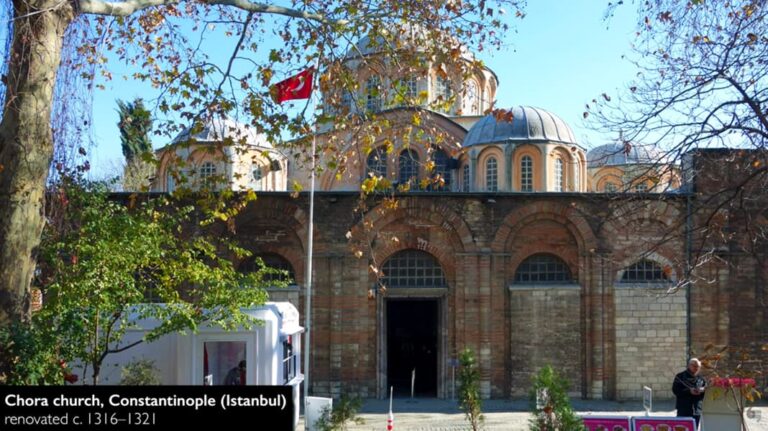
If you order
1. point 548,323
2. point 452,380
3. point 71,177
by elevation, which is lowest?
point 452,380

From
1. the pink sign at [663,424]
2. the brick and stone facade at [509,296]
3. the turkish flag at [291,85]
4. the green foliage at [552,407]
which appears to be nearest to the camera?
the green foliage at [552,407]

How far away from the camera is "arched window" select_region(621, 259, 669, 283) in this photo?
19.9 meters

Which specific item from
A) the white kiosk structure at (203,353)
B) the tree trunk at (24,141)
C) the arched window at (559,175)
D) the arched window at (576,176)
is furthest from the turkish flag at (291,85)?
the arched window at (576,176)

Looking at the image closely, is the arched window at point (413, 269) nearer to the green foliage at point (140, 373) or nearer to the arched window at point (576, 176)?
the arched window at point (576, 176)

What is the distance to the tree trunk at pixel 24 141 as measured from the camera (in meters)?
7.88

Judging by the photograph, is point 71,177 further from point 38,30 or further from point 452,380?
point 452,380

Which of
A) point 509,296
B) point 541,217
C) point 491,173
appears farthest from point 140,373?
point 491,173

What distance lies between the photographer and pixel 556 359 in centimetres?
1964

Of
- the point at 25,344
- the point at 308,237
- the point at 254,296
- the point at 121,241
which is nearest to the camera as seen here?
the point at 25,344

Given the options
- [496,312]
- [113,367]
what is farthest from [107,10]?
[496,312]

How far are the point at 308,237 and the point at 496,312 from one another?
493 centimetres

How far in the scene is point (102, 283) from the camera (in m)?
9.32

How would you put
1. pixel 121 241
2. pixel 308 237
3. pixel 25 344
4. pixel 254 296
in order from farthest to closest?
pixel 308 237 < pixel 254 296 < pixel 121 241 < pixel 25 344

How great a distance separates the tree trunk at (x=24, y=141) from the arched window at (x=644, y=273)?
596 inches
